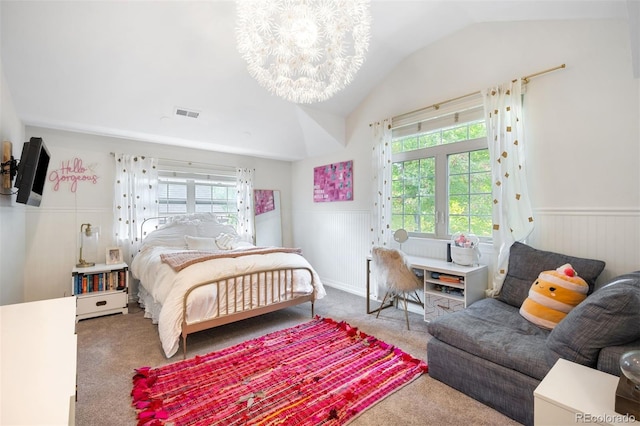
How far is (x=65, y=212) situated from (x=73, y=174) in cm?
47

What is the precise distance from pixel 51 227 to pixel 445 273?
4411mm

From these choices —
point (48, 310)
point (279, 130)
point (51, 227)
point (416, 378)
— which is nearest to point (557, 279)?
point (416, 378)

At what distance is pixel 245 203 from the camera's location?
4828 mm

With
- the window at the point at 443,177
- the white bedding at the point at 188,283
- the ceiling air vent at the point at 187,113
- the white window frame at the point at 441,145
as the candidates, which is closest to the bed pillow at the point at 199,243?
the white bedding at the point at 188,283

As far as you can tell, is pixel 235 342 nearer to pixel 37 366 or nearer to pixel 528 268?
pixel 37 366

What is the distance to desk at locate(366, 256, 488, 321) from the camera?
2.57 m

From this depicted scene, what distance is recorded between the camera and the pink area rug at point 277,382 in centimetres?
171

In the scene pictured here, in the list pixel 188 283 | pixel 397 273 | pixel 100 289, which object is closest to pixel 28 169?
pixel 188 283

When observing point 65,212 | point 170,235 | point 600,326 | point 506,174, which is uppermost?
point 506,174

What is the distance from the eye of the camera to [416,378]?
82.4 inches

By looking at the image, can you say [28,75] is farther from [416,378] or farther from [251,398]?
[416,378]

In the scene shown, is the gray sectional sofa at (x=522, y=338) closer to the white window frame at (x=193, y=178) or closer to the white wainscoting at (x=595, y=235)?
the white wainscoting at (x=595, y=235)

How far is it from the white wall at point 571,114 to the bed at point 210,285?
1618 millimetres

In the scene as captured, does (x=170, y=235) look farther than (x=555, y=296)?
Yes
